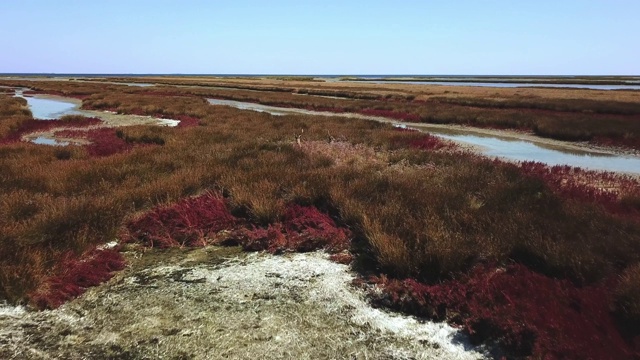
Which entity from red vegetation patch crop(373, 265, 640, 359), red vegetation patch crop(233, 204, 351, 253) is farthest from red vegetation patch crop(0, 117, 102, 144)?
red vegetation patch crop(373, 265, 640, 359)

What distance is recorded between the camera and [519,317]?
4.48m

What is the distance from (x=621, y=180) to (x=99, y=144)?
1913 centimetres

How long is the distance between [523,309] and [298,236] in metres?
3.77

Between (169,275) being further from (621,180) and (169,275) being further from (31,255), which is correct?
(621,180)

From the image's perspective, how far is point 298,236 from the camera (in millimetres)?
7258

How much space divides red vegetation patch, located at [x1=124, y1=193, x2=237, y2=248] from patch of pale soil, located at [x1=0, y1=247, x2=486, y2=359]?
1147mm

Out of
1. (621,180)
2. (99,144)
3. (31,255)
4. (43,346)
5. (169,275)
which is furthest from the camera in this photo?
(99,144)

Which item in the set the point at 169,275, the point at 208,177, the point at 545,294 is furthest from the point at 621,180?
the point at 169,275

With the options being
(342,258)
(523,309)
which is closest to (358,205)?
(342,258)

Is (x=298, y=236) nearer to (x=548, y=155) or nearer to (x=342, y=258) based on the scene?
(x=342, y=258)

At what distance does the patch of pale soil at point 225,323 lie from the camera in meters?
4.25

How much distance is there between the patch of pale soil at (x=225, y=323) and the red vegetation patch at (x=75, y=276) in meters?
0.15

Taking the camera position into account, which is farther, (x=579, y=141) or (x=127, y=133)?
(x=579, y=141)

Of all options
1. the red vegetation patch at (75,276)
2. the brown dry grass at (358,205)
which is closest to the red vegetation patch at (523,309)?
the brown dry grass at (358,205)
